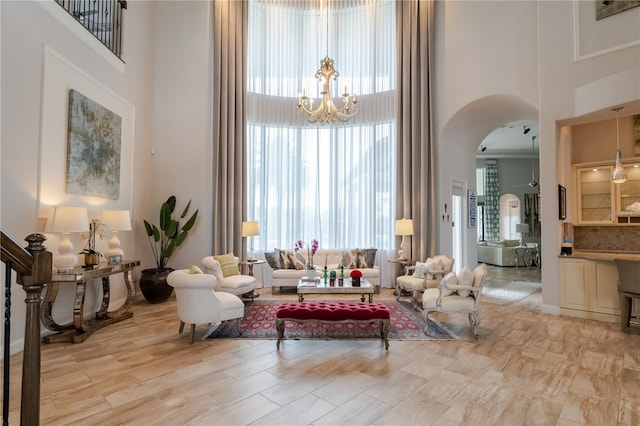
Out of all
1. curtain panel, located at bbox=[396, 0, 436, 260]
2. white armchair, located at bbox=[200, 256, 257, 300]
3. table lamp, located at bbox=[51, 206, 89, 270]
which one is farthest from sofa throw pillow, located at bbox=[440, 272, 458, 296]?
table lamp, located at bbox=[51, 206, 89, 270]

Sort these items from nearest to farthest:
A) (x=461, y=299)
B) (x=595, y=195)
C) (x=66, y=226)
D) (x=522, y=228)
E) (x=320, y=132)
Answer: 1. (x=66, y=226)
2. (x=461, y=299)
3. (x=595, y=195)
4. (x=320, y=132)
5. (x=522, y=228)

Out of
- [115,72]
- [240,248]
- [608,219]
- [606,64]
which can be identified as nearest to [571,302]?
[608,219]

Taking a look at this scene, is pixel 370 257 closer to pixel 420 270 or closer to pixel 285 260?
pixel 420 270

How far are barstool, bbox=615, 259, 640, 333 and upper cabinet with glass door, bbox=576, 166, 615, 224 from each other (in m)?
1.58

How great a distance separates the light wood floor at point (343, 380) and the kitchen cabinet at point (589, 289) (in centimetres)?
51

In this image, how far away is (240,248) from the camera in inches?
266

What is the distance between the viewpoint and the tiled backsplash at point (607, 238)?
5316 millimetres

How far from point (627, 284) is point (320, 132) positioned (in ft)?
19.0

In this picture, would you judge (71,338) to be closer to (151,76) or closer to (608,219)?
(151,76)

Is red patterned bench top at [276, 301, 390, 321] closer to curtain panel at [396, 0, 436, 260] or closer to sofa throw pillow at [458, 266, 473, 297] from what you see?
sofa throw pillow at [458, 266, 473, 297]

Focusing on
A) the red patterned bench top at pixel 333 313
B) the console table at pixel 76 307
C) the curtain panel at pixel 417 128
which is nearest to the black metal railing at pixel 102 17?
the console table at pixel 76 307

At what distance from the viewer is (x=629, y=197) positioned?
5285 mm

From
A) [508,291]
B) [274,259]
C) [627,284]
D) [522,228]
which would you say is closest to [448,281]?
[627,284]

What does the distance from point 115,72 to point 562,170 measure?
728 cm
